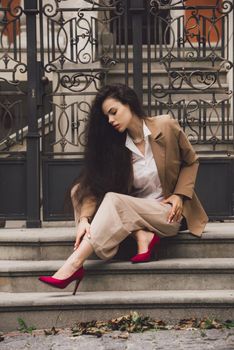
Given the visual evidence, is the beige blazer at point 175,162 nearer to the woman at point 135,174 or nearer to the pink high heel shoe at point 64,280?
the woman at point 135,174

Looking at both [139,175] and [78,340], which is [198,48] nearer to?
[139,175]

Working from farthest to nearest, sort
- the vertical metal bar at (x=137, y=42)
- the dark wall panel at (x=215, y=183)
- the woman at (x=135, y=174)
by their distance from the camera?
the dark wall panel at (x=215, y=183), the vertical metal bar at (x=137, y=42), the woman at (x=135, y=174)

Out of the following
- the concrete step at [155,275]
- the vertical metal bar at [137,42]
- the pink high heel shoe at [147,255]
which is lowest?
the concrete step at [155,275]

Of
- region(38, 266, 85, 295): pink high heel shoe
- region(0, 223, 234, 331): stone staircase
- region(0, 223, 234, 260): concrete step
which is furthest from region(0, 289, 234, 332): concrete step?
region(0, 223, 234, 260): concrete step

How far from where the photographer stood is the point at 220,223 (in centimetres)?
750

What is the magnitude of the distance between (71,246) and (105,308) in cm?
82

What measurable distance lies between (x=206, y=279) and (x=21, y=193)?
225 centimetres

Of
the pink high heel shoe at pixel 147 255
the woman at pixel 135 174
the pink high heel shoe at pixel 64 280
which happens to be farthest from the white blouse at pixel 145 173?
the pink high heel shoe at pixel 64 280

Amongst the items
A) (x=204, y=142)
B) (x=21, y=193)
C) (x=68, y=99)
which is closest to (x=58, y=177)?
(x=21, y=193)

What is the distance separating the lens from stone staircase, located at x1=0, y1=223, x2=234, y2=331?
19.0 feet

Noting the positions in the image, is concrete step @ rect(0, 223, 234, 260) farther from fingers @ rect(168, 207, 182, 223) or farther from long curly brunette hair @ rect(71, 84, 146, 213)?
long curly brunette hair @ rect(71, 84, 146, 213)

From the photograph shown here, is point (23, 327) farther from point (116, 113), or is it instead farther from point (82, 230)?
point (116, 113)

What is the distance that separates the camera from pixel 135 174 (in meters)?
6.25

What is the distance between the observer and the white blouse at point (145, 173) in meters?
6.25
